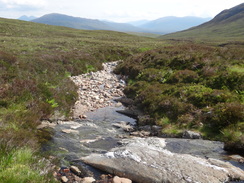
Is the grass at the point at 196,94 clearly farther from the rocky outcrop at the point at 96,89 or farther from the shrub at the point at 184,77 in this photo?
the rocky outcrop at the point at 96,89

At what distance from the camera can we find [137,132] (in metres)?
10.9

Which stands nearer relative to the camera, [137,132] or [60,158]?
[60,158]

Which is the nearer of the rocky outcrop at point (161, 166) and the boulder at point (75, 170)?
the rocky outcrop at point (161, 166)

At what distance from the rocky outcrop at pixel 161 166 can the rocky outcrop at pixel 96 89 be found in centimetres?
583

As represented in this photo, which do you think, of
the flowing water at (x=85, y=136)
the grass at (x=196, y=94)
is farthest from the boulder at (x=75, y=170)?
the grass at (x=196, y=94)

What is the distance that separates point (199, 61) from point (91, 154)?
14040 millimetres

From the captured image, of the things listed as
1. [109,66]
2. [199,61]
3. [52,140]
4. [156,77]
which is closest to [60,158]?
[52,140]

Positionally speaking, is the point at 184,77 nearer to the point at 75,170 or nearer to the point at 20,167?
the point at 75,170

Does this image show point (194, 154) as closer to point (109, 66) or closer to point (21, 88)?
point (21, 88)

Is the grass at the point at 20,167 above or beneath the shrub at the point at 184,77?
beneath

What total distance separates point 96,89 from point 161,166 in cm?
1207

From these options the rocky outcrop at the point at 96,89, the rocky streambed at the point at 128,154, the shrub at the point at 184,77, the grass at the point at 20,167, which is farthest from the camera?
the shrub at the point at 184,77

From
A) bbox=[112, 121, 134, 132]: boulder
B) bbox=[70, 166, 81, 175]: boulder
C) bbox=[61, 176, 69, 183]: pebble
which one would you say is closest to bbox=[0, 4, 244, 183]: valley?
bbox=[112, 121, 134, 132]: boulder

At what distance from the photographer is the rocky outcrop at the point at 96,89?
48.5 ft
